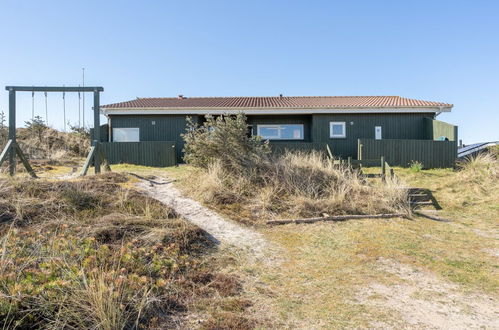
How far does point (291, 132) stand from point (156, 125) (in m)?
7.54

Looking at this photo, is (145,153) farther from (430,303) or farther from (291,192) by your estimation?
(430,303)

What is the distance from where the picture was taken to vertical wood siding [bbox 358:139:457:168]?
46.1 ft

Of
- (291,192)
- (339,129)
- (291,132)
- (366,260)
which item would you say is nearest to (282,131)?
(291,132)

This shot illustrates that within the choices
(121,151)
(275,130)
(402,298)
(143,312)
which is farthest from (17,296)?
(275,130)

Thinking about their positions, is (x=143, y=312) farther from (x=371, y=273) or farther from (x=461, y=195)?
(x=461, y=195)

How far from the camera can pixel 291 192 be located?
863cm

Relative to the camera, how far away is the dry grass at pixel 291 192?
25.9ft

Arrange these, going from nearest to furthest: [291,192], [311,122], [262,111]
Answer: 1. [291,192]
2. [262,111]
3. [311,122]

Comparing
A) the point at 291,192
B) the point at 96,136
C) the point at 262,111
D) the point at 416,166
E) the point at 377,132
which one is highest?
the point at 262,111

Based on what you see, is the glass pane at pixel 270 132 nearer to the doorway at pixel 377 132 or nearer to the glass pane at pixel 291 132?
the glass pane at pixel 291 132

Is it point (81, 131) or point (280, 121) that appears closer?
point (280, 121)

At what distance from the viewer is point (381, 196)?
8.63m

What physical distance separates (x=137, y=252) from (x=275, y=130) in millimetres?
14416

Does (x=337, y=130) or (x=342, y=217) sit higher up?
(x=337, y=130)
